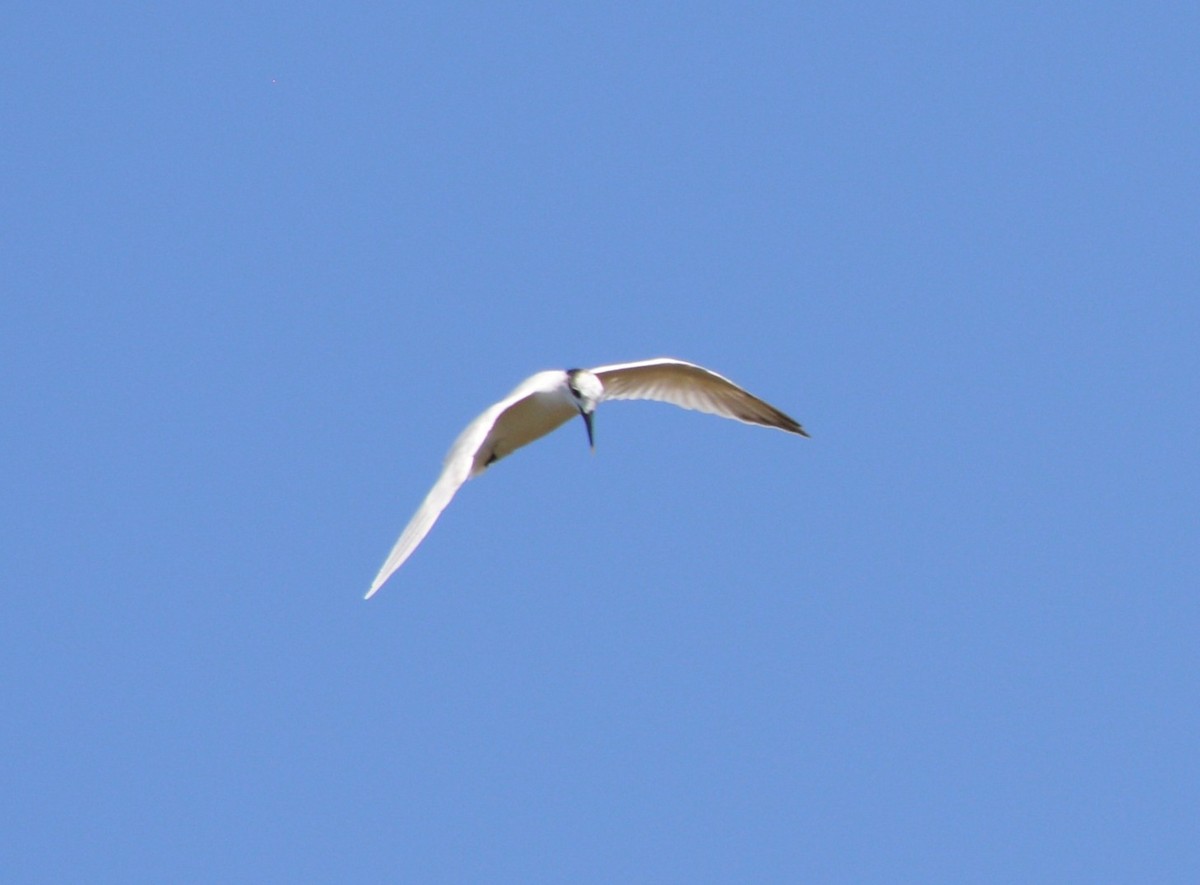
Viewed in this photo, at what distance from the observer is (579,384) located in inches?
619

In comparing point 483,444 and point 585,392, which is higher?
point 585,392

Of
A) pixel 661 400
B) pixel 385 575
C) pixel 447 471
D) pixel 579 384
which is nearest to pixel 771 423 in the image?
pixel 661 400

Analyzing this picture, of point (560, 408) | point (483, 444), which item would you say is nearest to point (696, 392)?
point (560, 408)

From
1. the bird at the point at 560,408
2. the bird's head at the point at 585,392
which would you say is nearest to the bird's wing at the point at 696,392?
the bird at the point at 560,408

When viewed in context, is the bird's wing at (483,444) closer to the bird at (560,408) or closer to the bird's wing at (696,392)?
the bird at (560,408)

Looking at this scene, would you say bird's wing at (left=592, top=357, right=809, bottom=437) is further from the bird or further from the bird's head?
the bird's head

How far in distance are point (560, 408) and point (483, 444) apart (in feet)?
3.01

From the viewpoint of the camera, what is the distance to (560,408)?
16.0m

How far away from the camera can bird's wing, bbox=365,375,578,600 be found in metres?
13.0

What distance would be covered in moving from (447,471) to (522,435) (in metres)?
2.47

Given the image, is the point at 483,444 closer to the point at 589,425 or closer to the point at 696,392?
the point at 589,425

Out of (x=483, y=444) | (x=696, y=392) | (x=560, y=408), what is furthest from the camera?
(x=696, y=392)

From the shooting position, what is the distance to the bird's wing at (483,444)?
1295 cm

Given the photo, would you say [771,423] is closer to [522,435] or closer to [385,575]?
[522,435]
